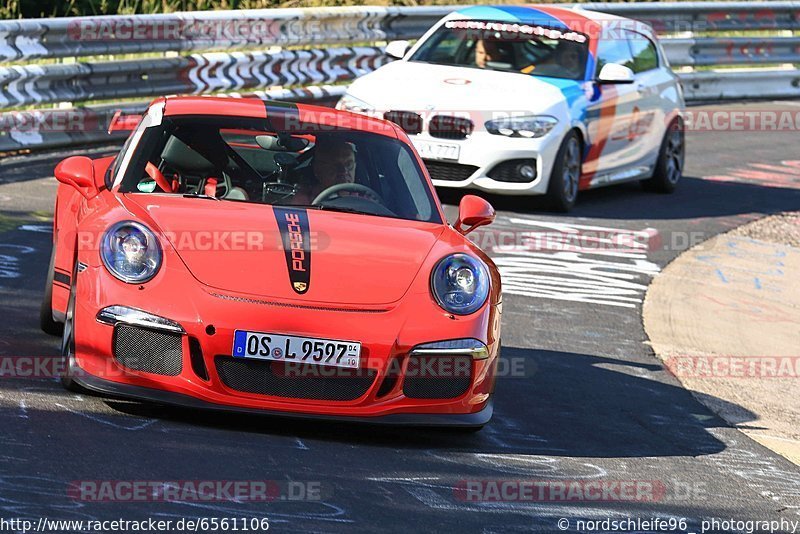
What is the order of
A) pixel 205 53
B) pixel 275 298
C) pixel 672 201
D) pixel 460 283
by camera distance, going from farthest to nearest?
1. pixel 205 53
2. pixel 672 201
3. pixel 460 283
4. pixel 275 298

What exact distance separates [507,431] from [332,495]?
5.09 ft

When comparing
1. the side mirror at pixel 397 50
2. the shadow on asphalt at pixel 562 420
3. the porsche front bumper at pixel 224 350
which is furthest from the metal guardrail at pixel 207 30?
the porsche front bumper at pixel 224 350

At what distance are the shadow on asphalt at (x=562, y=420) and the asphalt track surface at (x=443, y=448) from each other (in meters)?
0.01

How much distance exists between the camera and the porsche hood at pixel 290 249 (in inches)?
229

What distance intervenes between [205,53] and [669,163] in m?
4.70

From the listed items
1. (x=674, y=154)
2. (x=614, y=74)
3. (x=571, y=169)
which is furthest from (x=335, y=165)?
(x=674, y=154)

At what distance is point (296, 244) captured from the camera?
238 inches

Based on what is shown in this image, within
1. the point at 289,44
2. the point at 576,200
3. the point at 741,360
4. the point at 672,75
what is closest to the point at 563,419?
the point at 741,360

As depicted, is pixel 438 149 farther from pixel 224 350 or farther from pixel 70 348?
pixel 224 350

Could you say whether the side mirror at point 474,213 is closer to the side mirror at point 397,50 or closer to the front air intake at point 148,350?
the front air intake at point 148,350

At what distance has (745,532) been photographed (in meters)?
5.29

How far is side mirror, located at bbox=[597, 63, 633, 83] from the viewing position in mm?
A: 12734

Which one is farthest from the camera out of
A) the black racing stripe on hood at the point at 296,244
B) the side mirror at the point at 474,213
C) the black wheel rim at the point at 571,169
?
the black wheel rim at the point at 571,169

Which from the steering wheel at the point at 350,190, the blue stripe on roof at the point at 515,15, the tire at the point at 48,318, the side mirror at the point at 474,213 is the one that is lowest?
the tire at the point at 48,318
